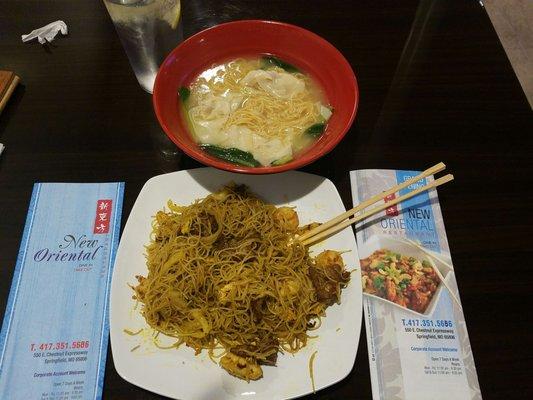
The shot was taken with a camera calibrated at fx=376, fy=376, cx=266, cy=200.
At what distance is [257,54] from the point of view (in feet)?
5.38

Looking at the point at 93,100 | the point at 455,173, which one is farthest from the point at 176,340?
the point at 455,173

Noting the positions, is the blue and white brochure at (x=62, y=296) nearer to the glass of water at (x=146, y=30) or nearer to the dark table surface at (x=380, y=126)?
the dark table surface at (x=380, y=126)

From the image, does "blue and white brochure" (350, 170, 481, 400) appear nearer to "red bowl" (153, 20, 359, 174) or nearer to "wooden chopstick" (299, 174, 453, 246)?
"wooden chopstick" (299, 174, 453, 246)

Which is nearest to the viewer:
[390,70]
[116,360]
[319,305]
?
[116,360]

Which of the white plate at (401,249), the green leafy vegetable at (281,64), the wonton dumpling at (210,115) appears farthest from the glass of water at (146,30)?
the white plate at (401,249)

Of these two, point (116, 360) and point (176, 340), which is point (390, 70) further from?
point (116, 360)

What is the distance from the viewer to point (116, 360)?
1071 mm

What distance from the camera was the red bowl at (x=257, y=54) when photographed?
132 centimetres

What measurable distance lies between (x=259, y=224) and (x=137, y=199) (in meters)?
0.44

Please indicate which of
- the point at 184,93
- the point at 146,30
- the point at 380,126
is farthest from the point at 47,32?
the point at 380,126

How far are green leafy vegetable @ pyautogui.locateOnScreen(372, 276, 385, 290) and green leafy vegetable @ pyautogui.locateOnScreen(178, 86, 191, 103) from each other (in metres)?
0.99

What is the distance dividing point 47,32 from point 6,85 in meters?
0.38

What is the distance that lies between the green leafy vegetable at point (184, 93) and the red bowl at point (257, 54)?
16 mm

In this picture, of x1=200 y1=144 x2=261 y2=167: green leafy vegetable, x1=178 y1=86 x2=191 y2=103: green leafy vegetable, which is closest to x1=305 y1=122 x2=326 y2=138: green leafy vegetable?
x1=200 y1=144 x2=261 y2=167: green leafy vegetable
